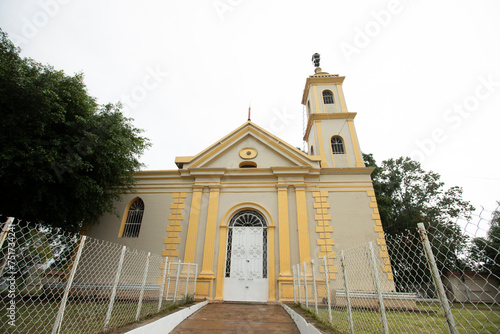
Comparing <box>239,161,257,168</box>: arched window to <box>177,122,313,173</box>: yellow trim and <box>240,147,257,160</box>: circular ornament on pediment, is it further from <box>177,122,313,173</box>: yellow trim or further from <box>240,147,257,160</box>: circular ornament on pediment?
<box>177,122,313,173</box>: yellow trim

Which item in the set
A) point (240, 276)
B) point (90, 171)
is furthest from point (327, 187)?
point (90, 171)

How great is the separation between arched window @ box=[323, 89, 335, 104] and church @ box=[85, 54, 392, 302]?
6.46ft

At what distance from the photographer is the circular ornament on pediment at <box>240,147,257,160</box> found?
1329cm

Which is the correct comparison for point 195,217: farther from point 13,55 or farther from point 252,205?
point 13,55

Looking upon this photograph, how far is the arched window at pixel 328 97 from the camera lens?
15016mm

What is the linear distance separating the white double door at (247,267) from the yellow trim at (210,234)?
2.45 feet

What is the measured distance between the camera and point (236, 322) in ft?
20.1

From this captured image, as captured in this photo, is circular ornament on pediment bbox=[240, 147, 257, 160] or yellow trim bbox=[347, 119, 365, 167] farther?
circular ornament on pediment bbox=[240, 147, 257, 160]

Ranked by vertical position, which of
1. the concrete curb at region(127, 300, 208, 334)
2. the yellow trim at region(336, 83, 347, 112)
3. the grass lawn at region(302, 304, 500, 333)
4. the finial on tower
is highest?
the finial on tower

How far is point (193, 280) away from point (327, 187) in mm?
7188

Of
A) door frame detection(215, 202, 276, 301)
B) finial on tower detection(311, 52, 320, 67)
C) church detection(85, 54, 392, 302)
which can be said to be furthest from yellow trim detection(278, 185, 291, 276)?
finial on tower detection(311, 52, 320, 67)

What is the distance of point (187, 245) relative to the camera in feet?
36.0

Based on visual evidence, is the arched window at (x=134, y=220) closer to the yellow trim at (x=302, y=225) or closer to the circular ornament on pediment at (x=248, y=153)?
the circular ornament on pediment at (x=248, y=153)

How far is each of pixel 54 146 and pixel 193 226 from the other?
6004 millimetres
